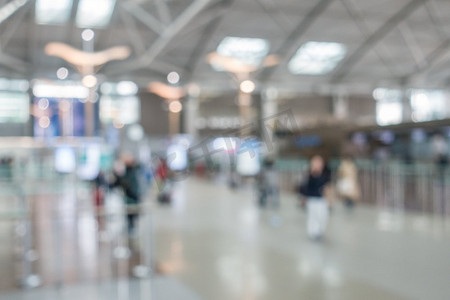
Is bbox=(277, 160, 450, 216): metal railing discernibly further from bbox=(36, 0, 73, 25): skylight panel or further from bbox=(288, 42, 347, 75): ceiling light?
bbox=(288, 42, 347, 75): ceiling light

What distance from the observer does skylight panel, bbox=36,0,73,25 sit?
22.8m

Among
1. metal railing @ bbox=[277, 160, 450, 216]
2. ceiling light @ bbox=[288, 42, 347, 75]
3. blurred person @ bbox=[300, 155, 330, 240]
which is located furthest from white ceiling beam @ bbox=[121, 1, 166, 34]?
blurred person @ bbox=[300, 155, 330, 240]

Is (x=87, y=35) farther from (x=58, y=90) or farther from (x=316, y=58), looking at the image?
(x=316, y=58)

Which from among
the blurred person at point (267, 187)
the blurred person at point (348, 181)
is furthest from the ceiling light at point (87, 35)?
the blurred person at point (348, 181)

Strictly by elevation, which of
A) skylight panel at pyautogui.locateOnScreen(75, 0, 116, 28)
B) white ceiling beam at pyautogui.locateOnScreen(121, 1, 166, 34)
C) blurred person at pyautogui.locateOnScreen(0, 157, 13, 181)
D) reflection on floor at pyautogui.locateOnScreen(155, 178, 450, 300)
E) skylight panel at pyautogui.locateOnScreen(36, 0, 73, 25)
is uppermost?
skylight panel at pyautogui.locateOnScreen(75, 0, 116, 28)

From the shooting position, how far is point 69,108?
66.3ft

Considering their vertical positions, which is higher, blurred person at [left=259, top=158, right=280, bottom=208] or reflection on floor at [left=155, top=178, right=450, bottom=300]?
blurred person at [left=259, top=158, right=280, bottom=208]

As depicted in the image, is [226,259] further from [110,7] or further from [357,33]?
[357,33]

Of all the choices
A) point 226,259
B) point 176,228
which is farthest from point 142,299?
point 176,228

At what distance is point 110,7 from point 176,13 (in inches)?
144

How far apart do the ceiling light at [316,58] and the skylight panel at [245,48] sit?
287 centimetres

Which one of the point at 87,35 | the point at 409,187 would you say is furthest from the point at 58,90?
the point at 409,187

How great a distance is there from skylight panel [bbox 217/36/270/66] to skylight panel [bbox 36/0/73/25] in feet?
34.0

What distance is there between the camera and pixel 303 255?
8.09 meters
